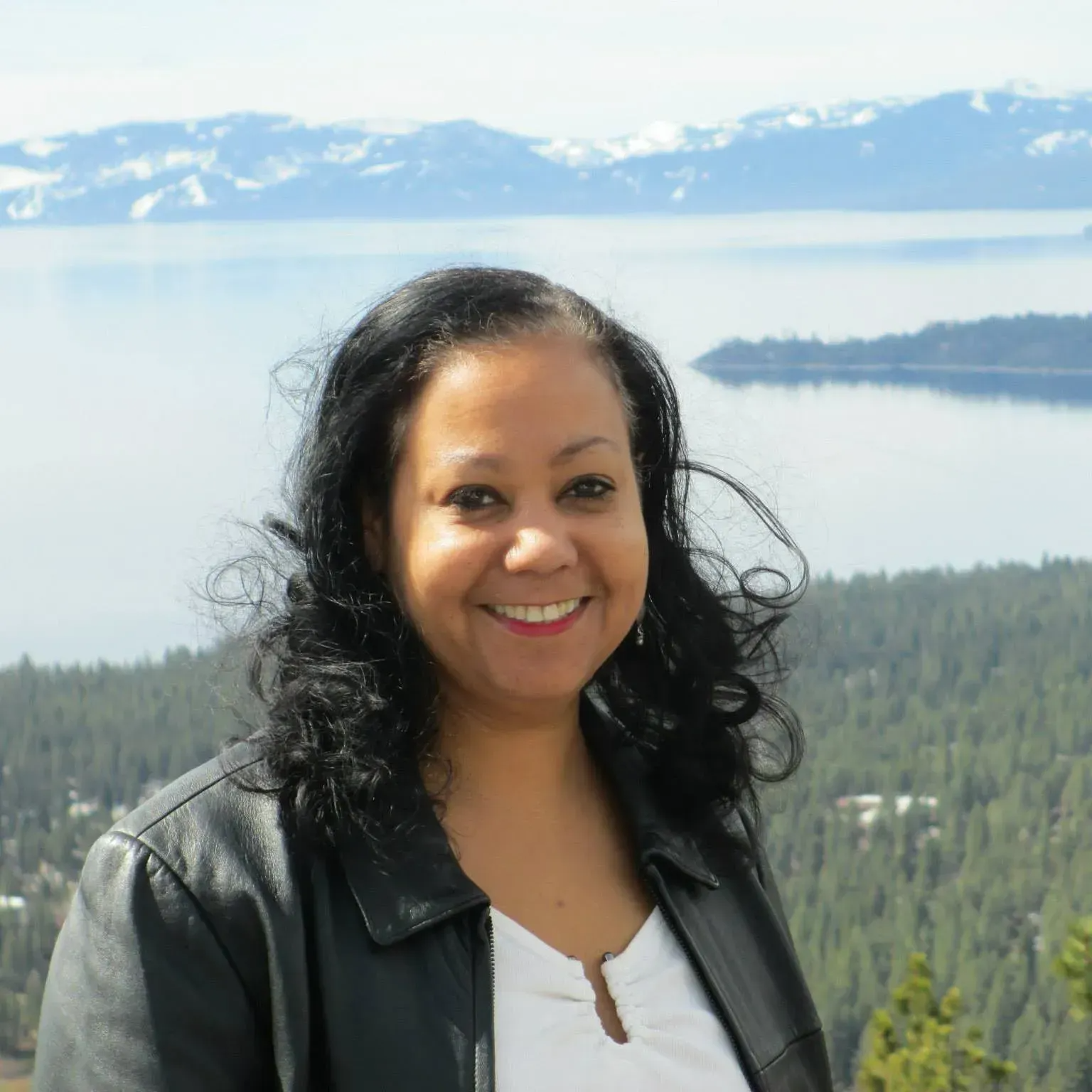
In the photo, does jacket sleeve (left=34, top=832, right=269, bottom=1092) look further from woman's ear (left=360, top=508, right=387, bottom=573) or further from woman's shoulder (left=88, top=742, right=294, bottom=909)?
woman's ear (left=360, top=508, right=387, bottom=573)

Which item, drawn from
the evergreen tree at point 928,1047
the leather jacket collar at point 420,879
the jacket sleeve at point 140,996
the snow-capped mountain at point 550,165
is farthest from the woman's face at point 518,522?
the snow-capped mountain at point 550,165

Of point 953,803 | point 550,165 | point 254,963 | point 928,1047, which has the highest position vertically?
point 550,165

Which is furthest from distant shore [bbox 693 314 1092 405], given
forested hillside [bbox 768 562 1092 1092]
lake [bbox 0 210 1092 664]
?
forested hillside [bbox 768 562 1092 1092]

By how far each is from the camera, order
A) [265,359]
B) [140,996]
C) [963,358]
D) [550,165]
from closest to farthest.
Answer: [140,996], [265,359], [550,165], [963,358]

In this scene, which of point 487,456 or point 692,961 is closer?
point 487,456

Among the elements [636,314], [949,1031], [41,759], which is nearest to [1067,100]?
[41,759]

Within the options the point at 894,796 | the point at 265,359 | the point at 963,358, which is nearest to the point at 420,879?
the point at 894,796

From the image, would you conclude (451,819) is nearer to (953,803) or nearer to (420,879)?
(420,879)

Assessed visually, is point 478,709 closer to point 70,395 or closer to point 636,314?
point 636,314
